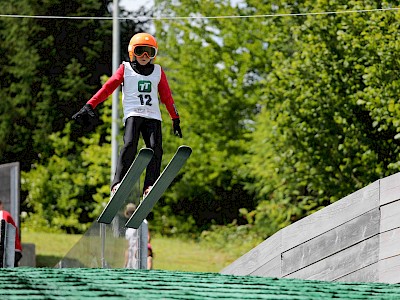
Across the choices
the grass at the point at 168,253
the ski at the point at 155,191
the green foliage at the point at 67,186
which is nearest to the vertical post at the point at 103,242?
the ski at the point at 155,191

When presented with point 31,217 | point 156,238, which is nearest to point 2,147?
point 31,217

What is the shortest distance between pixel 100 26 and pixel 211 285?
Result: 33.8m

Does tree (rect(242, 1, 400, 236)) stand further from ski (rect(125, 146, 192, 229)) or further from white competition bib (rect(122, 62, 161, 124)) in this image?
ski (rect(125, 146, 192, 229))

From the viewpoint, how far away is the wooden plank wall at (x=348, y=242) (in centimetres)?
956

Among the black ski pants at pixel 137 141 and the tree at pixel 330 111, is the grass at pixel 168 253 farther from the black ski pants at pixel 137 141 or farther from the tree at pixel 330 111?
the black ski pants at pixel 137 141

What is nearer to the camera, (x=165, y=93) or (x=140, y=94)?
(x=140, y=94)

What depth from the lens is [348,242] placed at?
33.2ft

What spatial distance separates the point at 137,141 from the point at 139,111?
0.28 metres

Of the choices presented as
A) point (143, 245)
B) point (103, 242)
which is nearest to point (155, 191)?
point (143, 245)

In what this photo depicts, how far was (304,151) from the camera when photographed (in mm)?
24297

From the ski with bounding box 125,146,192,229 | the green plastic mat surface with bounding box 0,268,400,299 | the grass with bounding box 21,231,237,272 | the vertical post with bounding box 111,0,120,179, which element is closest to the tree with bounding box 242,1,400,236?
the grass with bounding box 21,231,237,272

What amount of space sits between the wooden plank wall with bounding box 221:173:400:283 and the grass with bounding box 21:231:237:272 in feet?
54.8

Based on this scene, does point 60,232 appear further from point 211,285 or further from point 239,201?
point 211,285

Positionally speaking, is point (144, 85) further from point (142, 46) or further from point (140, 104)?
point (142, 46)
